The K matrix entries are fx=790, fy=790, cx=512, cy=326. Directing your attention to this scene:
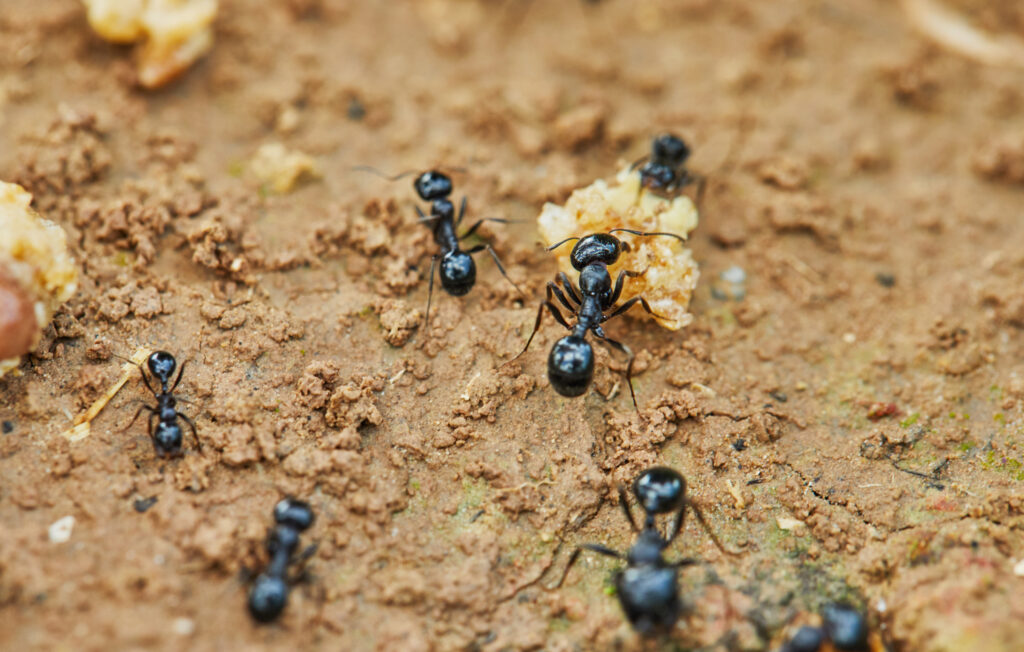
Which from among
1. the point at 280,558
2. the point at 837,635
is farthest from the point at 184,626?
the point at 837,635

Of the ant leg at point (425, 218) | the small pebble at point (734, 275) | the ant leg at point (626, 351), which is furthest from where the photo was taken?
the small pebble at point (734, 275)

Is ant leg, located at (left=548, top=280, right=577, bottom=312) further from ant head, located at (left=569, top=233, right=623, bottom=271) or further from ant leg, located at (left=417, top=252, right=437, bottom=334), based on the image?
ant leg, located at (left=417, top=252, right=437, bottom=334)

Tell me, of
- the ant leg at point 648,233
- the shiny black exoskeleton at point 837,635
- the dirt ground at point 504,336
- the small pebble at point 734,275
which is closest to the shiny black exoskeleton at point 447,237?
the dirt ground at point 504,336

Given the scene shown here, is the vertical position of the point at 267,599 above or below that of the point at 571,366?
below

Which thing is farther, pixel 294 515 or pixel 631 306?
pixel 631 306

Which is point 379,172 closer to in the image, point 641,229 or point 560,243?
point 560,243

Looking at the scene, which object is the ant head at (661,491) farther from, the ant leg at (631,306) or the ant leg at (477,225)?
the ant leg at (477,225)

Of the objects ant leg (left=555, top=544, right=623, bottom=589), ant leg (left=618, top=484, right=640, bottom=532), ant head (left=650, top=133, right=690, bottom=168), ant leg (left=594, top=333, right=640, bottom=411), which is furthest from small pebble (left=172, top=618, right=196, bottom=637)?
ant head (left=650, top=133, right=690, bottom=168)
